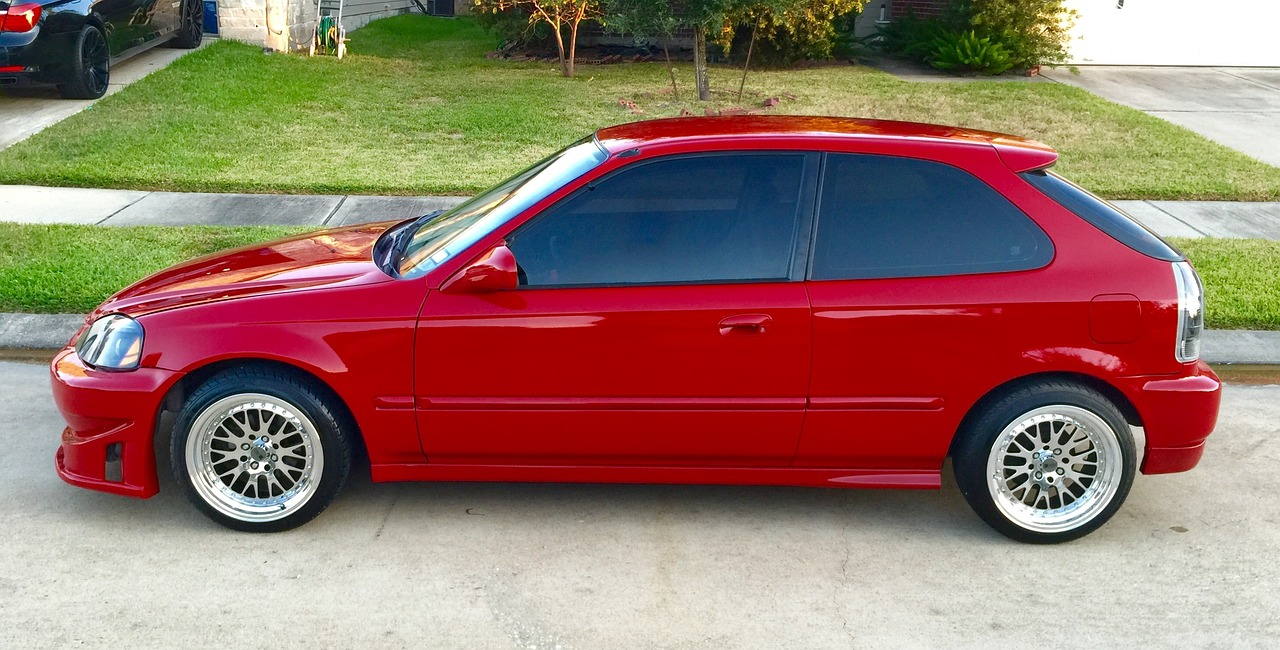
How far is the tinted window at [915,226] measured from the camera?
441 cm

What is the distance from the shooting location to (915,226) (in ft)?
14.6

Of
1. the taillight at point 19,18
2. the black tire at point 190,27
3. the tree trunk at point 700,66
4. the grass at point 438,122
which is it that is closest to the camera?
the grass at point 438,122

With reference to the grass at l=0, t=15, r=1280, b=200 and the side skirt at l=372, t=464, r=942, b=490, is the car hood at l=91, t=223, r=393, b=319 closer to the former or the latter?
the side skirt at l=372, t=464, r=942, b=490

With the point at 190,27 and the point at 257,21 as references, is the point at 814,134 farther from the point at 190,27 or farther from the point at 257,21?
the point at 257,21

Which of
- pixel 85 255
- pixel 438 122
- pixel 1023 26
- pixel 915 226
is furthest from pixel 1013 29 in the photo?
pixel 915 226

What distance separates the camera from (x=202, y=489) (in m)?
4.50

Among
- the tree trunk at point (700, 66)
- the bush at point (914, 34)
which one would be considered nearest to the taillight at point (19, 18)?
the tree trunk at point (700, 66)

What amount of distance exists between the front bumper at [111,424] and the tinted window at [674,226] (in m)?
1.42

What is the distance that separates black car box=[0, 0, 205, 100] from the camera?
1144 cm

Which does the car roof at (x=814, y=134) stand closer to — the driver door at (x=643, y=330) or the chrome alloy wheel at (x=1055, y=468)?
→ the driver door at (x=643, y=330)

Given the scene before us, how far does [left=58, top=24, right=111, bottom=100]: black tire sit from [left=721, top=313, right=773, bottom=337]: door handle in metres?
10.2

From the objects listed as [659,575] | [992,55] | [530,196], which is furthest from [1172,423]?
[992,55]

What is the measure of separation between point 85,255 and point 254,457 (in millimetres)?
3977

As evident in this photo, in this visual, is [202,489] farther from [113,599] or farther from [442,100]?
[442,100]
